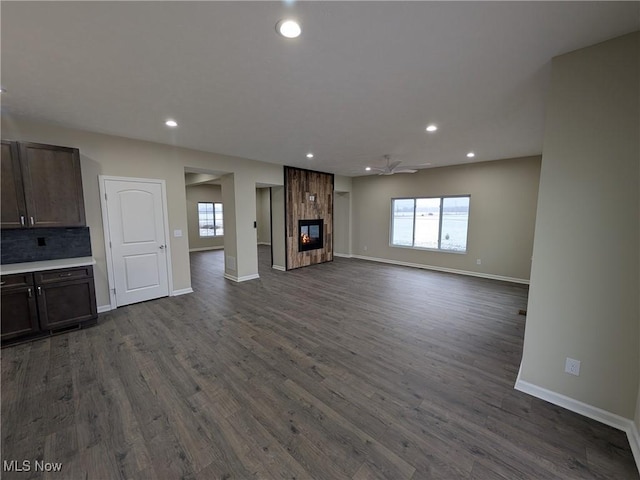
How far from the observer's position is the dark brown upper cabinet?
3.02m

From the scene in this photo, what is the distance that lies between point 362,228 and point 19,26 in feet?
25.3

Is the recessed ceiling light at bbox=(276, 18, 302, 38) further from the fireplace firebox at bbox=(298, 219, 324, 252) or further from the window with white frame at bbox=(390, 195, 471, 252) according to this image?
the window with white frame at bbox=(390, 195, 471, 252)

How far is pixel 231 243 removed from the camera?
230 inches

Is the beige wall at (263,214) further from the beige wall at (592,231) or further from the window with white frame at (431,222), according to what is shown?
the beige wall at (592,231)

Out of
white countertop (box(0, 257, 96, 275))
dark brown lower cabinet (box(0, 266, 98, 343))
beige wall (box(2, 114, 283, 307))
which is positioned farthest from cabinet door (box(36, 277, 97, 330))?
beige wall (box(2, 114, 283, 307))

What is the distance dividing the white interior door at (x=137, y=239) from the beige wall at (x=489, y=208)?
6.00 m

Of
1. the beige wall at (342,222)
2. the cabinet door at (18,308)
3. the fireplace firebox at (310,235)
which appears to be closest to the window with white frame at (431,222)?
the beige wall at (342,222)

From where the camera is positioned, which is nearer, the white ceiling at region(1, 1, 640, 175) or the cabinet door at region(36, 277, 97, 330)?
the white ceiling at region(1, 1, 640, 175)

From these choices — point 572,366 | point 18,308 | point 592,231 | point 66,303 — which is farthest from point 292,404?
point 18,308

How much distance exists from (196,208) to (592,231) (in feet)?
34.4

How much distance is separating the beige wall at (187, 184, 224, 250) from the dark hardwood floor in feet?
20.7

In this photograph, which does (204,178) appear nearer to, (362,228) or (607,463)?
(362,228)

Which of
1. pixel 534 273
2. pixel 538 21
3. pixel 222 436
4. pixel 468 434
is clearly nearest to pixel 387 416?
pixel 468 434

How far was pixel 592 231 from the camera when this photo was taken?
1867mm
